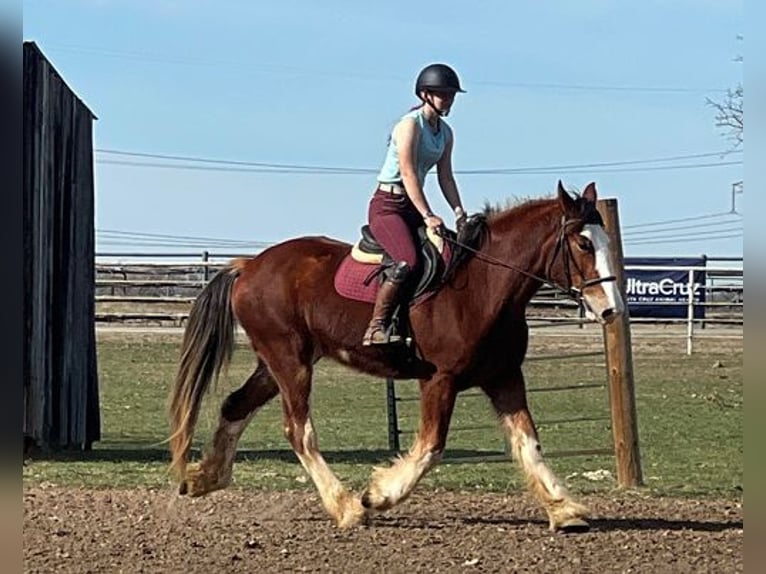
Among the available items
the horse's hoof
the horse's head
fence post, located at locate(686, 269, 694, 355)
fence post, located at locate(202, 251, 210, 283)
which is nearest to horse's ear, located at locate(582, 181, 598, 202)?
the horse's head

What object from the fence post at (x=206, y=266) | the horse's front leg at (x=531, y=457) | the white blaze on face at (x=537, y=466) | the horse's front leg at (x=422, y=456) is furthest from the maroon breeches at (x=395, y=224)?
the fence post at (x=206, y=266)

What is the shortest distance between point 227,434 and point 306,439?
0.75 meters

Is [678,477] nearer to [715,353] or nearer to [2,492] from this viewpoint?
[2,492]

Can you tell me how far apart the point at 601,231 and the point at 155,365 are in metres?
16.6

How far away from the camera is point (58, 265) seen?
40.8 feet

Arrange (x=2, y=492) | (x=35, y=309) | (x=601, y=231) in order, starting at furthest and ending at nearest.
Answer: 1. (x=35, y=309)
2. (x=601, y=231)
3. (x=2, y=492)

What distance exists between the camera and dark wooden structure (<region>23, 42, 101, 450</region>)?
11.5 metres

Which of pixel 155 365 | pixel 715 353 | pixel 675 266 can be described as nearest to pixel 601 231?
pixel 155 365

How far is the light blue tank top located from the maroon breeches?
127 millimetres

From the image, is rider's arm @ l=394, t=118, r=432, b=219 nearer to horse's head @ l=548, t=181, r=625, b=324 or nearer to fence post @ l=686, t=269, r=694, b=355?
horse's head @ l=548, t=181, r=625, b=324

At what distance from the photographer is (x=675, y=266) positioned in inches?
1261

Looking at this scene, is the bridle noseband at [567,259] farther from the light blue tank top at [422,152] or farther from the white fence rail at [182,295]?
the white fence rail at [182,295]

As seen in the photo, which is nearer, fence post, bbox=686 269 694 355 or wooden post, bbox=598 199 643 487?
wooden post, bbox=598 199 643 487

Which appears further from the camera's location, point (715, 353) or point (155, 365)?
point (715, 353)
